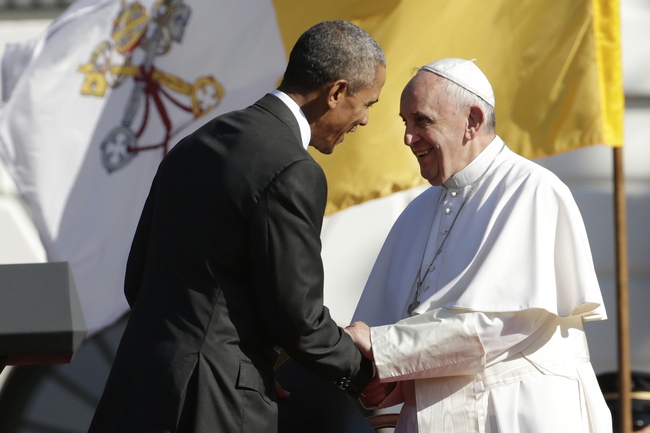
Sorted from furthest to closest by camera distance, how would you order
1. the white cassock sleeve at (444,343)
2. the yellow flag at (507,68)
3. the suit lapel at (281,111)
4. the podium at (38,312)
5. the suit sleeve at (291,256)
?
the yellow flag at (507,68) < the white cassock sleeve at (444,343) < the suit lapel at (281,111) < the suit sleeve at (291,256) < the podium at (38,312)

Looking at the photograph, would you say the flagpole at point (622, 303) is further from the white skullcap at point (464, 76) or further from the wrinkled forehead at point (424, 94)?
the wrinkled forehead at point (424, 94)

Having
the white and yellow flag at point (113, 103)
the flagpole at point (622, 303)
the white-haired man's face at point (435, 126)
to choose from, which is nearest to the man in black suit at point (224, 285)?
the white-haired man's face at point (435, 126)

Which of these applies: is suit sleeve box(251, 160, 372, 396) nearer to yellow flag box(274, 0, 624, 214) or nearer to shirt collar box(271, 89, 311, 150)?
shirt collar box(271, 89, 311, 150)

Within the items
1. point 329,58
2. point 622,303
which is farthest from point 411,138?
point 622,303

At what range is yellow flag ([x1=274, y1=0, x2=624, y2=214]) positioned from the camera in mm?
4035

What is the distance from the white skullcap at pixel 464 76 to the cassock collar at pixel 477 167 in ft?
0.48

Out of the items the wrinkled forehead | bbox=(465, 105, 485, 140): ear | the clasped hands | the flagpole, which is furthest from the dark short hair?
the flagpole

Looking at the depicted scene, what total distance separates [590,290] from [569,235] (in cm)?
19

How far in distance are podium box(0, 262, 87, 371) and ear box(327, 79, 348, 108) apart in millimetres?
970

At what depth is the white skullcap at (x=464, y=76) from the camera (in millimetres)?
3012

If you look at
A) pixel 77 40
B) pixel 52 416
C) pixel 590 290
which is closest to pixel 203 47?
pixel 77 40

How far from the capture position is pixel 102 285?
201 inches

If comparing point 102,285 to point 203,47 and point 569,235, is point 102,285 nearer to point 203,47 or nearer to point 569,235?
point 203,47

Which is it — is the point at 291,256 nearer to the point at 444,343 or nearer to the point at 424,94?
the point at 444,343
